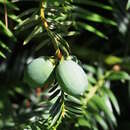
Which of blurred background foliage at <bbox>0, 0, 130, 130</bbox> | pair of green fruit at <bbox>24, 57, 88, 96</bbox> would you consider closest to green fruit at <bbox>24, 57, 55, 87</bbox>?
pair of green fruit at <bbox>24, 57, 88, 96</bbox>

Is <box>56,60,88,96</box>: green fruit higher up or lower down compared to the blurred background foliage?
higher up

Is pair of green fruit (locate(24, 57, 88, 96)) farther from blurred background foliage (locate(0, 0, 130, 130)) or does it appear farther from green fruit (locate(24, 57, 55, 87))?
blurred background foliage (locate(0, 0, 130, 130))

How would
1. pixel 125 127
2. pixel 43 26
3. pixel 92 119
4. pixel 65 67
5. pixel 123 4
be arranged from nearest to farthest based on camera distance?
1. pixel 65 67
2. pixel 43 26
3. pixel 92 119
4. pixel 123 4
5. pixel 125 127

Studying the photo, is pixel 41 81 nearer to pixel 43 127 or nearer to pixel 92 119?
pixel 43 127

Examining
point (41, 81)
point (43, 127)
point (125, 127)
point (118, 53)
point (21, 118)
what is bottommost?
point (125, 127)

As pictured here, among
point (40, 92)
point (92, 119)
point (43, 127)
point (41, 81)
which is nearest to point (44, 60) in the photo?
point (41, 81)

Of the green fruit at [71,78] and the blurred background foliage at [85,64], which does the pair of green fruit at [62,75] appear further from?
the blurred background foliage at [85,64]

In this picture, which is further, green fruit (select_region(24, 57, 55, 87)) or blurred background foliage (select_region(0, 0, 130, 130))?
blurred background foliage (select_region(0, 0, 130, 130))
